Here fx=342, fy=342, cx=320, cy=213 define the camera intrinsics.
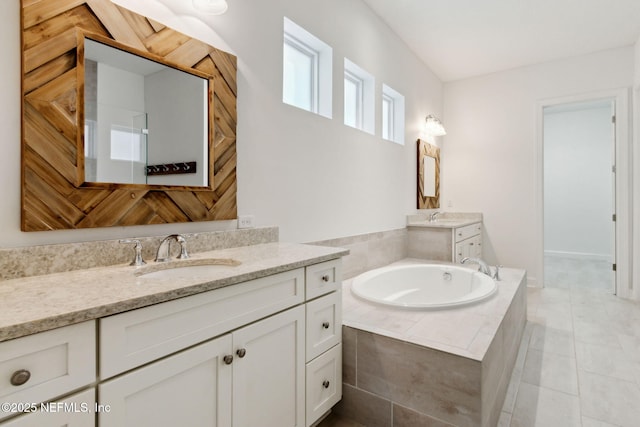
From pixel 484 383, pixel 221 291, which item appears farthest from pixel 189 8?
pixel 484 383

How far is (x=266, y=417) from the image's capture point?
4.10ft

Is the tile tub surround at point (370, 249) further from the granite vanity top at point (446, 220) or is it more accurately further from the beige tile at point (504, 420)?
the beige tile at point (504, 420)

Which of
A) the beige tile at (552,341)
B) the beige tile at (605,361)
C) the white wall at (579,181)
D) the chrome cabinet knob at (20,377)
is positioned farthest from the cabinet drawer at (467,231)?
the chrome cabinet knob at (20,377)

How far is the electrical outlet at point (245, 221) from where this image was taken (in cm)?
183

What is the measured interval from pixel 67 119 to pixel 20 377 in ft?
2.86

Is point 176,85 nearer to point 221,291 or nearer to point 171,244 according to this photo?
point 171,244

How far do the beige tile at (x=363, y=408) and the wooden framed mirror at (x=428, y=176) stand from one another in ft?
8.60

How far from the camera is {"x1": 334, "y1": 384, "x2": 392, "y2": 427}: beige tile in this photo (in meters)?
1.62

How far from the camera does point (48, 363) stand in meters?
0.73

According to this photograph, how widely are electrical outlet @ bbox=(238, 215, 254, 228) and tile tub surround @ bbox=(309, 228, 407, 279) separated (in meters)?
0.61

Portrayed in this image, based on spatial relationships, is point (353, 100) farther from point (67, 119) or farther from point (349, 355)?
point (67, 119)

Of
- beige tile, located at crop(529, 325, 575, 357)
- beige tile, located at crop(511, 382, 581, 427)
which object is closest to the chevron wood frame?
beige tile, located at crop(511, 382, 581, 427)

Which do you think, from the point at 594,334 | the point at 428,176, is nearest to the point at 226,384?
the point at 594,334

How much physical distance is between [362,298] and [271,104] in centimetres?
133
